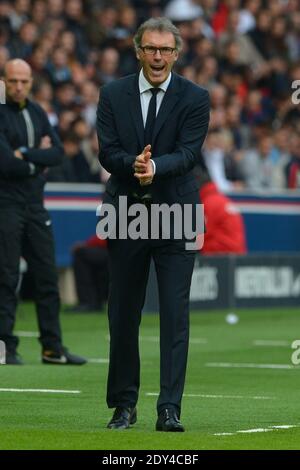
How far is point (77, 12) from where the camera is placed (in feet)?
81.9

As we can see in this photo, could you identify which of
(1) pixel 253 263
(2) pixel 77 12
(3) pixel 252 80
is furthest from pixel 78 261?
(3) pixel 252 80

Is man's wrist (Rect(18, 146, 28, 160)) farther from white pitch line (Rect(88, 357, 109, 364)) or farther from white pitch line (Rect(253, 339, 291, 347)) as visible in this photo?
white pitch line (Rect(253, 339, 291, 347))

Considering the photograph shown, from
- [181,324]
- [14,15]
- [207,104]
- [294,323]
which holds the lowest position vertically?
[294,323]

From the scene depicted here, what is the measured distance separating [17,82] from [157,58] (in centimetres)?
458

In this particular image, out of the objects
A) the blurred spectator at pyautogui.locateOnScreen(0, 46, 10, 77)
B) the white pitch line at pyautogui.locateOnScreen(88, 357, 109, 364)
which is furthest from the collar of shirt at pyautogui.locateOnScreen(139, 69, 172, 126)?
the blurred spectator at pyautogui.locateOnScreen(0, 46, 10, 77)

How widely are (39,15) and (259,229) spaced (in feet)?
15.7

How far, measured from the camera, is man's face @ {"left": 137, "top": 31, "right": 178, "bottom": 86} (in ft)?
29.8

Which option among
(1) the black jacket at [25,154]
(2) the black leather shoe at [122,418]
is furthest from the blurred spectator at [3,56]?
(2) the black leather shoe at [122,418]

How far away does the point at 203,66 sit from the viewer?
89.2ft

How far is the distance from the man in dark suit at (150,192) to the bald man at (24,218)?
4192 millimetres

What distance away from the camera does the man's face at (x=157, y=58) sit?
909 cm

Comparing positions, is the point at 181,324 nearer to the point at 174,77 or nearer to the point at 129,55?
the point at 174,77

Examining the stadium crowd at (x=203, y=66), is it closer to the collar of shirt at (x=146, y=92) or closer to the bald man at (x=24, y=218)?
the bald man at (x=24, y=218)

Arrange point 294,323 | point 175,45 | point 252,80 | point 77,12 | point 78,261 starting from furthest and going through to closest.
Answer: point 252,80 → point 77,12 → point 78,261 → point 294,323 → point 175,45
